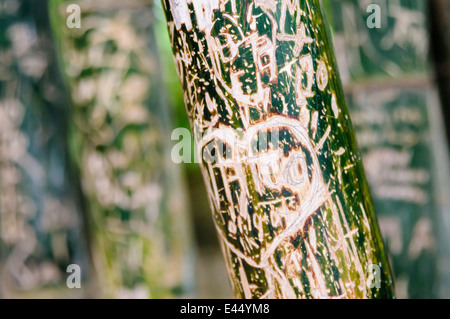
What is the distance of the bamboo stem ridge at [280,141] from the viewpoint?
343mm

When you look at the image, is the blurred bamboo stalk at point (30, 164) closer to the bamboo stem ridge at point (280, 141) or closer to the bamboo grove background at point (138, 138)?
the bamboo grove background at point (138, 138)

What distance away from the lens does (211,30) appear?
345 mm

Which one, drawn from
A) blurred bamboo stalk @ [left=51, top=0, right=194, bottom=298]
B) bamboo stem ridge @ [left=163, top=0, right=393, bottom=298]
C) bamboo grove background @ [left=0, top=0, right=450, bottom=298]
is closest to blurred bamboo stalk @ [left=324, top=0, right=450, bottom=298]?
bamboo grove background @ [left=0, top=0, right=450, bottom=298]

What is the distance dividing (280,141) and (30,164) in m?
0.65

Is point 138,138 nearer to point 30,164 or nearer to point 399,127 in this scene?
point 30,164

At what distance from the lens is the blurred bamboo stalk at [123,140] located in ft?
2.55

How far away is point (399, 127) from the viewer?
80 centimetres

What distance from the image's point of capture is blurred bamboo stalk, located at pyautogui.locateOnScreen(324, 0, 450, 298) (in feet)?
2.55

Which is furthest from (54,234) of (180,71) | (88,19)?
(180,71)

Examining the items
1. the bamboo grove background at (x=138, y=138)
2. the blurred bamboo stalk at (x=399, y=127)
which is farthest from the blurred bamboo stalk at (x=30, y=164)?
the blurred bamboo stalk at (x=399, y=127)

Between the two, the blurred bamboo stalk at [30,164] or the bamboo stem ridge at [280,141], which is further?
the blurred bamboo stalk at [30,164]

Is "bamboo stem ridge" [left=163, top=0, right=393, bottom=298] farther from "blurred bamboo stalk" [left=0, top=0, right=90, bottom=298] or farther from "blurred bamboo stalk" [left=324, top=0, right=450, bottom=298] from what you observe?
"blurred bamboo stalk" [left=0, top=0, right=90, bottom=298]

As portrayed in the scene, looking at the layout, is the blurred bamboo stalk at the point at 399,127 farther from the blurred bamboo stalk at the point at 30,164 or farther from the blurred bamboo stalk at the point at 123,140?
the blurred bamboo stalk at the point at 30,164
